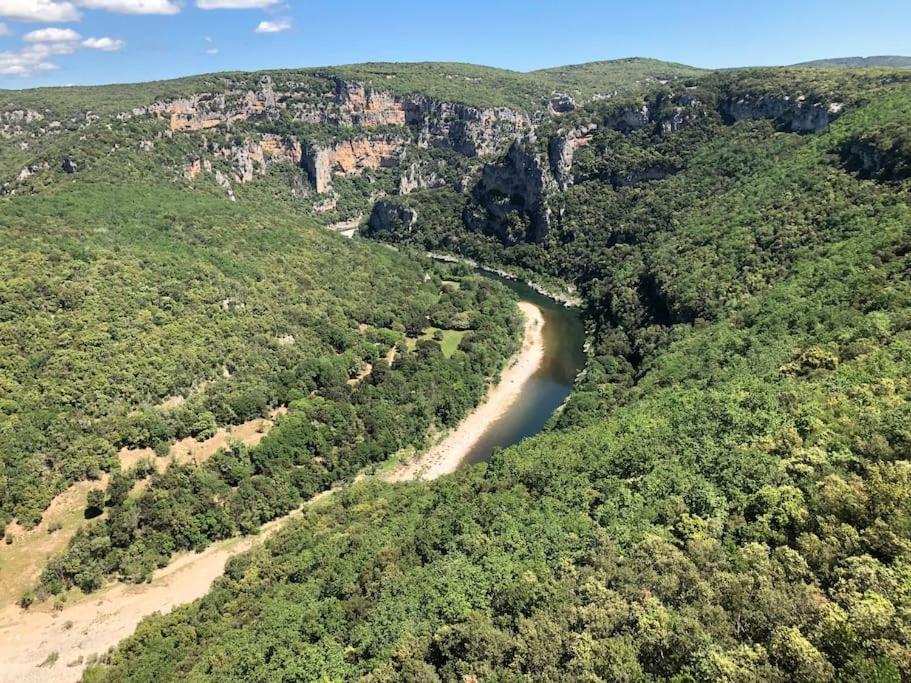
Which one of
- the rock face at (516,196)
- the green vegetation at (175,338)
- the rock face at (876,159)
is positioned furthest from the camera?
the rock face at (516,196)

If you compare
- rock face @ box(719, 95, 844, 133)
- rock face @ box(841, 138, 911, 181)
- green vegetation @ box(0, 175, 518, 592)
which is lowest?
green vegetation @ box(0, 175, 518, 592)

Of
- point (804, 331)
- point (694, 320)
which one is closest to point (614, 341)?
point (694, 320)

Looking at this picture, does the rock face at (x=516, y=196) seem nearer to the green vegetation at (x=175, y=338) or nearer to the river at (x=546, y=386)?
the river at (x=546, y=386)

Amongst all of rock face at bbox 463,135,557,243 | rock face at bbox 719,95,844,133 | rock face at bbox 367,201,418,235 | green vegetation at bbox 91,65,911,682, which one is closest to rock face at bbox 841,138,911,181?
green vegetation at bbox 91,65,911,682

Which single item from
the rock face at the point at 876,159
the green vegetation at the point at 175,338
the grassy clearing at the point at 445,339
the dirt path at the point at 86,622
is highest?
the rock face at the point at 876,159

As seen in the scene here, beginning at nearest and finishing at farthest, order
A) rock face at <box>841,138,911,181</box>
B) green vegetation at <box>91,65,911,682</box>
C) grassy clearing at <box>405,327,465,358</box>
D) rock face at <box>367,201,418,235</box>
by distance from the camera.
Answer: green vegetation at <box>91,65,911,682</box>
rock face at <box>841,138,911,181</box>
grassy clearing at <box>405,327,465,358</box>
rock face at <box>367,201,418,235</box>

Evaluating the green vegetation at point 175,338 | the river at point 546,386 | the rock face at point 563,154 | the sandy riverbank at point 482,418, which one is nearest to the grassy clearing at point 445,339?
the green vegetation at point 175,338

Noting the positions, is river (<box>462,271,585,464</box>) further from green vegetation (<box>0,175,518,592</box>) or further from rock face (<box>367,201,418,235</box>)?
rock face (<box>367,201,418,235</box>)

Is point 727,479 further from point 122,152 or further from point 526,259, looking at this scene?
point 122,152
